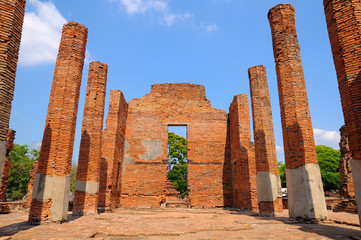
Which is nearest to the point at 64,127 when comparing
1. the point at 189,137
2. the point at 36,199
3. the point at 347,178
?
the point at 36,199

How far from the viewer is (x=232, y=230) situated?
6164 millimetres

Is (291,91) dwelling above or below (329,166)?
above

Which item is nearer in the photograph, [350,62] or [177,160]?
[350,62]

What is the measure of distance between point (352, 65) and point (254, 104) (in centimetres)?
635

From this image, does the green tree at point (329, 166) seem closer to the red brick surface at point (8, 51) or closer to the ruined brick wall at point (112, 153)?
the ruined brick wall at point (112, 153)

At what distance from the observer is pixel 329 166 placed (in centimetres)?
2934

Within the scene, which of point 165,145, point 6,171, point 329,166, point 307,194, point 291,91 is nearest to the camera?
point 307,194

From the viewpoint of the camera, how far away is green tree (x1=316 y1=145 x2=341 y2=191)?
2753 centimetres

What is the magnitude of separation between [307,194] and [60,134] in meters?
7.87

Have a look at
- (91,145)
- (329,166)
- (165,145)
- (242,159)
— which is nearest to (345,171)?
(242,159)

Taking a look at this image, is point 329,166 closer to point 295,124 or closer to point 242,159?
point 242,159

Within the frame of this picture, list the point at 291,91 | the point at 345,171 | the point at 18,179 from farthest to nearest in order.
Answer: the point at 18,179 → the point at 345,171 → the point at 291,91

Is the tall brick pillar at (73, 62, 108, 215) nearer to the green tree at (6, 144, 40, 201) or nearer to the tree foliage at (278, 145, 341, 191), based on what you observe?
the green tree at (6, 144, 40, 201)

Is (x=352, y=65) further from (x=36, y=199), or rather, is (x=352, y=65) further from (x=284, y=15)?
(x=36, y=199)
